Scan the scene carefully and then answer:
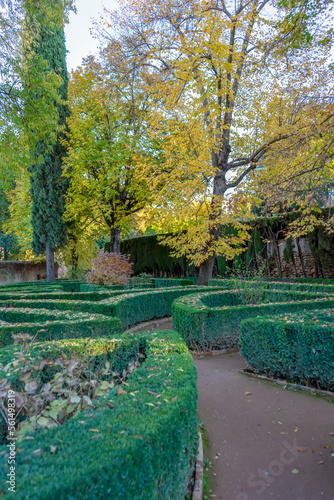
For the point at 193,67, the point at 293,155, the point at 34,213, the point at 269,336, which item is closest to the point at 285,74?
the point at 193,67

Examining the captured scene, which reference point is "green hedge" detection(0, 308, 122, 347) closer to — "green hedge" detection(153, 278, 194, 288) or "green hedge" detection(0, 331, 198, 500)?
"green hedge" detection(0, 331, 198, 500)

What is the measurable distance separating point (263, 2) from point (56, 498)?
42.9 feet

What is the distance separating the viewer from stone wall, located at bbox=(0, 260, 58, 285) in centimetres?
1908

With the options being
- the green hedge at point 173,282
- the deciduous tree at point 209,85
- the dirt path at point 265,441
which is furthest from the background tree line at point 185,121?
the dirt path at point 265,441

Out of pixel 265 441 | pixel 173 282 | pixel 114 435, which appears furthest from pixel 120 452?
pixel 173 282

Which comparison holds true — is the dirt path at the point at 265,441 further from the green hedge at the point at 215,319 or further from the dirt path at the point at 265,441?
the green hedge at the point at 215,319

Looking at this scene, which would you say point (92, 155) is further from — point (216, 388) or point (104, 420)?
point (104, 420)

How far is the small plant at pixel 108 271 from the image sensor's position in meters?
12.2

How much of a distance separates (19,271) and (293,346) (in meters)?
19.6

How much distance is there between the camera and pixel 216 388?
4.06 metres

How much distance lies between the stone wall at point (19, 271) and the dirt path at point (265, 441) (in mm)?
17101

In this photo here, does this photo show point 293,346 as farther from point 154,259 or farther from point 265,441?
point 154,259

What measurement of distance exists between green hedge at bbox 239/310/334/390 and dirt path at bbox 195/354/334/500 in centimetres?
32

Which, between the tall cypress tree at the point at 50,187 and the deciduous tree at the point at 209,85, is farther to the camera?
the tall cypress tree at the point at 50,187
